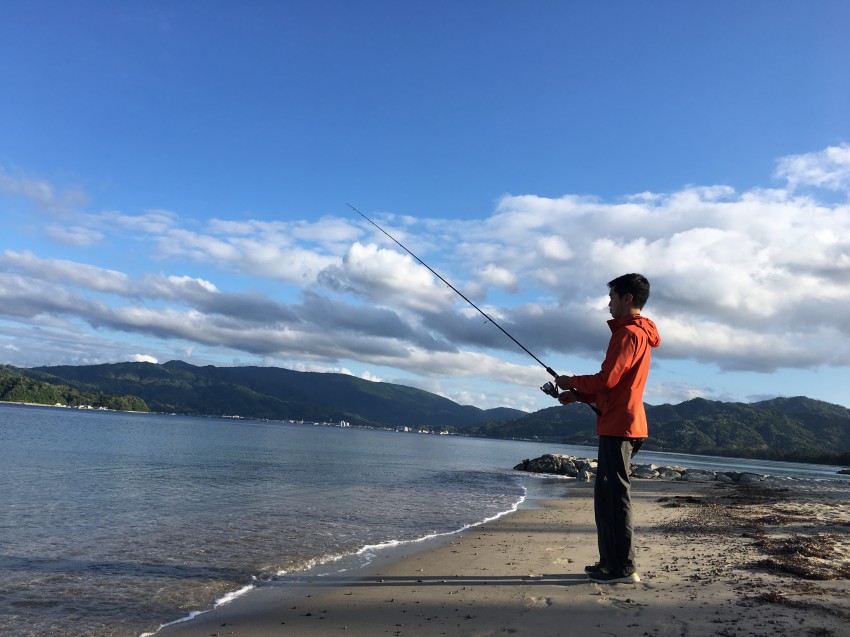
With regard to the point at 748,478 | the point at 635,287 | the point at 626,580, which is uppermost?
the point at 635,287

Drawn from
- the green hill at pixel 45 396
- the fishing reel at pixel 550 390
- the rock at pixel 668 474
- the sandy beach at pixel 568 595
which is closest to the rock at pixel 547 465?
the rock at pixel 668 474

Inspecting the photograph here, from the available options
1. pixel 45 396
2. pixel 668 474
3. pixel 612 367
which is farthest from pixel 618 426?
pixel 45 396

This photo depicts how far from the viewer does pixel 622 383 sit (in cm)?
623

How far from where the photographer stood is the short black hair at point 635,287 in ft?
21.6

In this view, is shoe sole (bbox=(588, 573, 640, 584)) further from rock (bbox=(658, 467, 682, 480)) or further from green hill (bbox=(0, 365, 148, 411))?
green hill (bbox=(0, 365, 148, 411))

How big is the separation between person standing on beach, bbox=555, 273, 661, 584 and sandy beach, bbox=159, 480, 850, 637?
0.35 meters

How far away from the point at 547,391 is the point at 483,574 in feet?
9.22

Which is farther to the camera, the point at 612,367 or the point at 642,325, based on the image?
the point at 642,325

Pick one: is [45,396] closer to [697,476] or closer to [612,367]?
[697,476]

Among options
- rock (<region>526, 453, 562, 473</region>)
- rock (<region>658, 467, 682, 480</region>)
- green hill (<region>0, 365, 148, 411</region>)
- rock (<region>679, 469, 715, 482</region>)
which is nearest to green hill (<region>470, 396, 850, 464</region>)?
rock (<region>679, 469, 715, 482</region>)

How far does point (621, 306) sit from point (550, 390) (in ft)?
4.38

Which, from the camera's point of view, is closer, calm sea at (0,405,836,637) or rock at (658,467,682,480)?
calm sea at (0,405,836,637)

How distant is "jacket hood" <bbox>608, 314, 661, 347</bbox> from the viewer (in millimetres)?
6422

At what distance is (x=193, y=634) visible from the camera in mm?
5676
